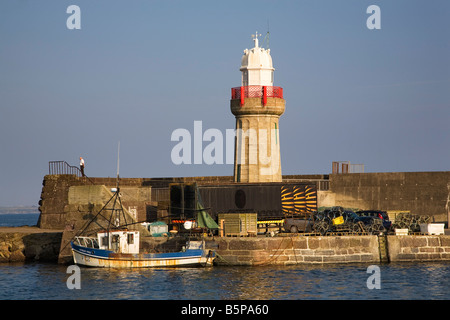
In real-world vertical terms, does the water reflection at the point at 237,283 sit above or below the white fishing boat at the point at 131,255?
below

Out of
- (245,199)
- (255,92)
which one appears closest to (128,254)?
(245,199)

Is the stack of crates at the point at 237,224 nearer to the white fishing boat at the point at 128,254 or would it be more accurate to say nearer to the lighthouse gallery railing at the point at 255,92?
the white fishing boat at the point at 128,254

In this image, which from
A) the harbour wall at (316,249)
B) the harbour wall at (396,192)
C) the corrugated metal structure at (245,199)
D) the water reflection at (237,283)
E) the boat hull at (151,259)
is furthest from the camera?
the harbour wall at (396,192)

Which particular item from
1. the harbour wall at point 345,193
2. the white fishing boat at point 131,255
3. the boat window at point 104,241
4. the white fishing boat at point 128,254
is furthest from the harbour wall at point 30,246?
the boat window at point 104,241

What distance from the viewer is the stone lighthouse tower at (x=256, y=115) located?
58969 millimetres

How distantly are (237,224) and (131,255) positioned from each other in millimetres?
7700

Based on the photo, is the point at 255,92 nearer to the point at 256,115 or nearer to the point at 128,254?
the point at 256,115

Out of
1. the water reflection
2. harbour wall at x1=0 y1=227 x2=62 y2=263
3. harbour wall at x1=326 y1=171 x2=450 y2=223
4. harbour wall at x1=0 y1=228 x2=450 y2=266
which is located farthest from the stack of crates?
harbour wall at x1=326 y1=171 x2=450 y2=223

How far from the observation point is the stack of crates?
50.6m

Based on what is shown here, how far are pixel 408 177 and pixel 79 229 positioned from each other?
28.3 meters

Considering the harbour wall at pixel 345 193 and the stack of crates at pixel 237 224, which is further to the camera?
the harbour wall at pixel 345 193

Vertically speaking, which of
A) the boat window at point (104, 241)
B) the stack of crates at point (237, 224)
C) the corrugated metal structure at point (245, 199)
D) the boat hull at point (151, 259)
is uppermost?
the corrugated metal structure at point (245, 199)

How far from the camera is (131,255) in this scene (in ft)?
158

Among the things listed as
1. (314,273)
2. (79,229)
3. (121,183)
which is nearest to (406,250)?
(314,273)
